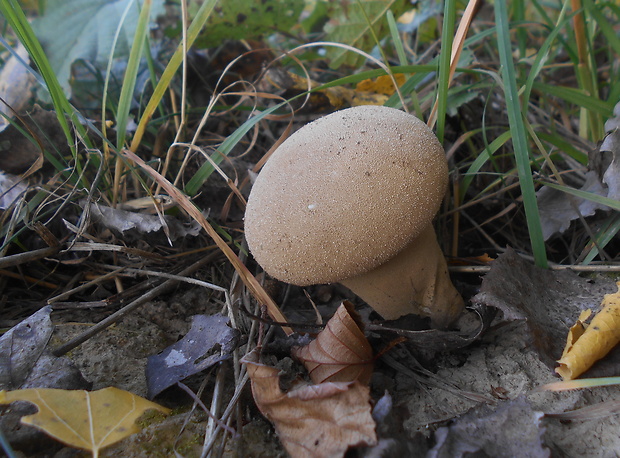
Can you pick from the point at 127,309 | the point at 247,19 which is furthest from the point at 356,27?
the point at 127,309

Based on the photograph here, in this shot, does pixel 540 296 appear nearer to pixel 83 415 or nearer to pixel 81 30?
pixel 83 415

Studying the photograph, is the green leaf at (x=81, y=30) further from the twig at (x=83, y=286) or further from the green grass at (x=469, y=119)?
the twig at (x=83, y=286)

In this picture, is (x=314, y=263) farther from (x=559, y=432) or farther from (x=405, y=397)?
(x=559, y=432)

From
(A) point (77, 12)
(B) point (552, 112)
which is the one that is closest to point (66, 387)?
(A) point (77, 12)

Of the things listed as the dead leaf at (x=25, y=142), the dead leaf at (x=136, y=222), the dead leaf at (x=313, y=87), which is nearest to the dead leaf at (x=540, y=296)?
the dead leaf at (x=136, y=222)

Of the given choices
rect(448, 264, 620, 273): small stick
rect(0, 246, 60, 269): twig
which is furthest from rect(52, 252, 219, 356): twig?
rect(448, 264, 620, 273): small stick

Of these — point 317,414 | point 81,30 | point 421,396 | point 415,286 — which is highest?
point 81,30
